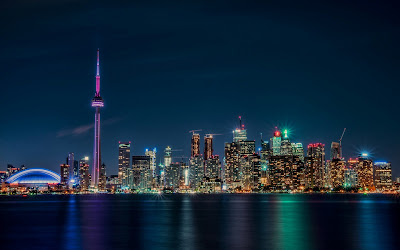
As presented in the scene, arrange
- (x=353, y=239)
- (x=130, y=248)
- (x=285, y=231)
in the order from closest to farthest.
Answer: (x=130, y=248), (x=353, y=239), (x=285, y=231)

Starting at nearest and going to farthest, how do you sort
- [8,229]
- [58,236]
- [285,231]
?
1. [58,236]
2. [285,231]
3. [8,229]

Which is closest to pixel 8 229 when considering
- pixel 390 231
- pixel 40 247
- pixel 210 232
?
pixel 40 247

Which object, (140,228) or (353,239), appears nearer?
(353,239)

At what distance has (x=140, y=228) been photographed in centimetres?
7800

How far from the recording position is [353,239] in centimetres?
6116

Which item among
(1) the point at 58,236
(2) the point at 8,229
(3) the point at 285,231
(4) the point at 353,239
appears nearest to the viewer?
(4) the point at 353,239

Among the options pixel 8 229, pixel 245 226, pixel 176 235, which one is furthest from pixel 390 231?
pixel 8 229

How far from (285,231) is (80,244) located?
2855cm

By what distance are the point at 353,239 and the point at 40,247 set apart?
35257mm

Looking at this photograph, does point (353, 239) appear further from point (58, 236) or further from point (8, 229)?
point (8, 229)

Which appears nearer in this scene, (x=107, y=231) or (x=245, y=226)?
(x=107, y=231)

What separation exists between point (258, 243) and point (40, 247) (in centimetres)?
2318

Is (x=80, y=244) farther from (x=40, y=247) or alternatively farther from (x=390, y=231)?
(x=390, y=231)

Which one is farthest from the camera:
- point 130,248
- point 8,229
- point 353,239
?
point 8,229
